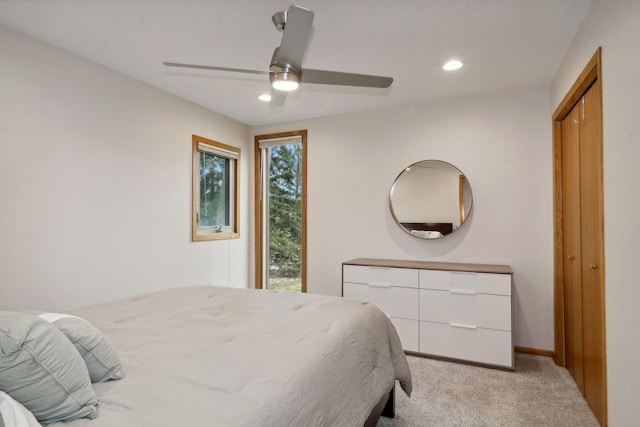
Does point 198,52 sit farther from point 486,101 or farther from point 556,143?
point 556,143

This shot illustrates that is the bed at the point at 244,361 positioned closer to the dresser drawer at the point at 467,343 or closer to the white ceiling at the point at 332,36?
the dresser drawer at the point at 467,343

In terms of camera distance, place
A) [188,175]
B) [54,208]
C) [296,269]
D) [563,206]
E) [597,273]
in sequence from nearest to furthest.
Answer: [597,273], [54,208], [563,206], [188,175], [296,269]

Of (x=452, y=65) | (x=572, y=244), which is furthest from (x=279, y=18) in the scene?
(x=572, y=244)

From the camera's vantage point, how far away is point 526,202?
3266 millimetres

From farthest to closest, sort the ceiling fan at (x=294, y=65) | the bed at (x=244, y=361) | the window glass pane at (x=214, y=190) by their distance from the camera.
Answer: the window glass pane at (x=214, y=190)
the ceiling fan at (x=294, y=65)
the bed at (x=244, y=361)

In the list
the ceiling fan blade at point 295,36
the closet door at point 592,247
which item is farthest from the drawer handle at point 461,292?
the ceiling fan blade at point 295,36

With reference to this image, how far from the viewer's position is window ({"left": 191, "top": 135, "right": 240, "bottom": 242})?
12.3 feet

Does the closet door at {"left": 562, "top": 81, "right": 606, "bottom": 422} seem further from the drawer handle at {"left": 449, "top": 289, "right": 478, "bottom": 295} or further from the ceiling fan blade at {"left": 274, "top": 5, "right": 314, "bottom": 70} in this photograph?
the ceiling fan blade at {"left": 274, "top": 5, "right": 314, "bottom": 70}

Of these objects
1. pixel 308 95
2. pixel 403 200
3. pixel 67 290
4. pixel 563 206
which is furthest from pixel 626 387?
pixel 67 290

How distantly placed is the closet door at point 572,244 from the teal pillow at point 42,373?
2.86 m

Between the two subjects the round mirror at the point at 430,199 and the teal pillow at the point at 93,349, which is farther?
the round mirror at the point at 430,199

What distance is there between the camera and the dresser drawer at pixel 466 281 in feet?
9.53

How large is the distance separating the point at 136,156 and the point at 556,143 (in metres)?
3.64

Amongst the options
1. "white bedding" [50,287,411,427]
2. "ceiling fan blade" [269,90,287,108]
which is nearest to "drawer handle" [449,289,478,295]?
"white bedding" [50,287,411,427]
